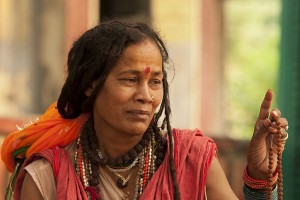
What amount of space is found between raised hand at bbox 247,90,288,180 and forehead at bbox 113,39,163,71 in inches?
21.0

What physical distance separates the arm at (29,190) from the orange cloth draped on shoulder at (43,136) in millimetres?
189

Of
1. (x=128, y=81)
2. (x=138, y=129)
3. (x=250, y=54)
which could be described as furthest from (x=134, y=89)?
(x=250, y=54)

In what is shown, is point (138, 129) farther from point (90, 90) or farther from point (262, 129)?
point (262, 129)

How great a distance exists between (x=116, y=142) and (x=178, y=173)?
35cm

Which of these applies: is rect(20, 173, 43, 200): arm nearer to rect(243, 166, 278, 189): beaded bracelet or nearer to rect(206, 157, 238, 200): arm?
rect(206, 157, 238, 200): arm

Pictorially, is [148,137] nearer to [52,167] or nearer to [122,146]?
[122,146]

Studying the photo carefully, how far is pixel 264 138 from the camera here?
446 centimetres

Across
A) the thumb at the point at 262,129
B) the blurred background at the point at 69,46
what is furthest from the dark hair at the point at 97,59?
the blurred background at the point at 69,46

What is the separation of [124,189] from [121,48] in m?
0.68

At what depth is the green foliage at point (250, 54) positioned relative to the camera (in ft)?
55.2

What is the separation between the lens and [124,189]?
4.65 m

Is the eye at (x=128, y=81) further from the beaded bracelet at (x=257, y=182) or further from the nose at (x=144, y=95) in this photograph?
the beaded bracelet at (x=257, y=182)

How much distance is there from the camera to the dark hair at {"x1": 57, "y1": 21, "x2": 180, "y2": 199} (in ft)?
14.9

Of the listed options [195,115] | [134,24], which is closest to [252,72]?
[195,115]
